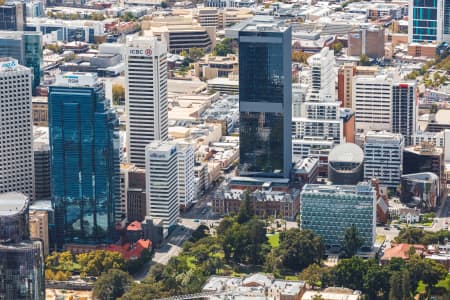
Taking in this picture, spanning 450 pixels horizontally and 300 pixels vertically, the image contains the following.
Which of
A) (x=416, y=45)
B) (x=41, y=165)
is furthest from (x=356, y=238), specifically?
(x=416, y=45)

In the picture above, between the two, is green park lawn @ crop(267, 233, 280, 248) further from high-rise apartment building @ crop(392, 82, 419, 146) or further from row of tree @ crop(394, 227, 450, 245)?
high-rise apartment building @ crop(392, 82, 419, 146)

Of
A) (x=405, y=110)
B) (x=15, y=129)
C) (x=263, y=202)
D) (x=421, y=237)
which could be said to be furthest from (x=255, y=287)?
(x=405, y=110)

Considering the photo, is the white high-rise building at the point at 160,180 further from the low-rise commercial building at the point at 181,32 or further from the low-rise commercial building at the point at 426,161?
the low-rise commercial building at the point at 181,32

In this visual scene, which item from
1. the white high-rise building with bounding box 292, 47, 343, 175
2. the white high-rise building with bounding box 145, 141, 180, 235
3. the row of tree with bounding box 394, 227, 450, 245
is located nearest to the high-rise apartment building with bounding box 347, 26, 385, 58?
the white high-rise building with bounding box 292, 47, 343, 175

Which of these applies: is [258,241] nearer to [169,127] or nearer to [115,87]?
[169,127]

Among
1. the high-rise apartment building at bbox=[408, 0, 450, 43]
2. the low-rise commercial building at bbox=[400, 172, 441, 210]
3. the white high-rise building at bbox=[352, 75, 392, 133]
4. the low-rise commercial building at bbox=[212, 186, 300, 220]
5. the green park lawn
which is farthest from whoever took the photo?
the high-rise apartment building at bbox=[408, 0, 450, 43]

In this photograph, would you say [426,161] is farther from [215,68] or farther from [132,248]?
[215,68]
